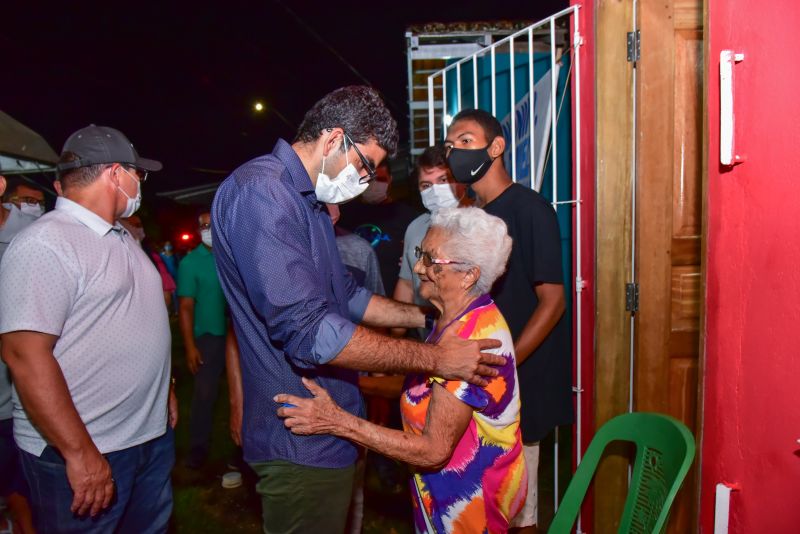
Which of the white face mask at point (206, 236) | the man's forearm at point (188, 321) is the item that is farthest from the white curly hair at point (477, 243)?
the man's forearm at point (188, 321)

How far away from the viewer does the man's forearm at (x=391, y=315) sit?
2.49 m

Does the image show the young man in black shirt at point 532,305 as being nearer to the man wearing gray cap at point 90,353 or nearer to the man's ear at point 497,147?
the man's ear at point 497,147

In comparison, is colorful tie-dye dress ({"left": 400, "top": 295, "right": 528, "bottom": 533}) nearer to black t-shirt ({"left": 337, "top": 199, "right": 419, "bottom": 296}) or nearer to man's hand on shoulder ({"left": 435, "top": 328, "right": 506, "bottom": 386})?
man's hand on shoulder ({"left": 435, "top": 328, "right": 506, "bottom": 386})

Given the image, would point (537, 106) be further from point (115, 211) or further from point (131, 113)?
point (131, 113)

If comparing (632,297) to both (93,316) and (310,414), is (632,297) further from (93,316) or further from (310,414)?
(93,316)

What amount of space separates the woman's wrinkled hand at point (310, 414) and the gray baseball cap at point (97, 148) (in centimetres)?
142

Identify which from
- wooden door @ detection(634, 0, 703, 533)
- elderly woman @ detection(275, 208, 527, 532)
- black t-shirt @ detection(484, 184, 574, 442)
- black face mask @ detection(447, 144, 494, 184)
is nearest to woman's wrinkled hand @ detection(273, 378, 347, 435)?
elderly woman @ detection(275, 208, 527, 532)

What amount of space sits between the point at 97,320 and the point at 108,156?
29.5 inches

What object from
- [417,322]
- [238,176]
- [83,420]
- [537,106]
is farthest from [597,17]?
[83,420]

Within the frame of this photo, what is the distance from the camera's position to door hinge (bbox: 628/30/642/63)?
2.67 metres

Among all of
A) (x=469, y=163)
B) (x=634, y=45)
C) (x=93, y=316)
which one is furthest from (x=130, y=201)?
(x=634, y=45)

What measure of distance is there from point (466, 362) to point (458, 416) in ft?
0.60

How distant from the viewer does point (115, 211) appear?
7.87ft

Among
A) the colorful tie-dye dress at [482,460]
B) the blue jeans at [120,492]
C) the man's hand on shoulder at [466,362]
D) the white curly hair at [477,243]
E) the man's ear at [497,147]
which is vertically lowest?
the blue jeans at [120,492]
